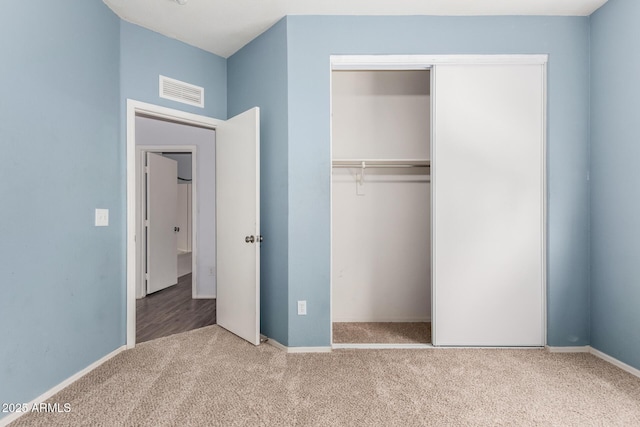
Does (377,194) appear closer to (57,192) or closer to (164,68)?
(164,68)

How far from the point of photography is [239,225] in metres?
2.69

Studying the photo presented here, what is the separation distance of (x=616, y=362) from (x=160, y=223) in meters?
5.04

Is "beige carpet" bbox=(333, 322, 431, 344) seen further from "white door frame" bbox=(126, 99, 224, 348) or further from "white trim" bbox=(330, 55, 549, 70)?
"white trim" bbox=(330, 55, 549, 70)

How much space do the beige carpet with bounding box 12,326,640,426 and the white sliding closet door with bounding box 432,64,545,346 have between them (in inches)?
10.1

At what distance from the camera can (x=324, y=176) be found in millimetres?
2436

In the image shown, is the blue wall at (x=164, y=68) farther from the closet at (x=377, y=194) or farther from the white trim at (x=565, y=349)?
the white trim at (x=565, y=349)

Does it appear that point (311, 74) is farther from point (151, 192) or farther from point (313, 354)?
point (151, 192)

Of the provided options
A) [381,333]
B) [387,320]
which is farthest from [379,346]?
[387,320]

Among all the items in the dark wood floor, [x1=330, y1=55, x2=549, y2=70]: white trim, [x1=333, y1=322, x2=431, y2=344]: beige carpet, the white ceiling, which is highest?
the white ceiling

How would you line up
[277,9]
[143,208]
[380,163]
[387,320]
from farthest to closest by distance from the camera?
[143,208] < [387,320] < [380,163] < [277,9]

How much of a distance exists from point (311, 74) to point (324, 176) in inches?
32.0

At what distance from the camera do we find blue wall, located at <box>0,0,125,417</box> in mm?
1636

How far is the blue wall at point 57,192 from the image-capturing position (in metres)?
1.64

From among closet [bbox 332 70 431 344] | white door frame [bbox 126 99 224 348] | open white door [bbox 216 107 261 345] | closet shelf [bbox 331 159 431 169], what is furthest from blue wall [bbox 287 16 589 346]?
white door frame [bbox 126 99 224 348]
